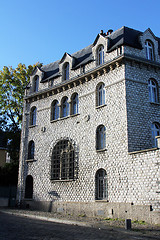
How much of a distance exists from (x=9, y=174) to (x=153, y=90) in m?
18.5

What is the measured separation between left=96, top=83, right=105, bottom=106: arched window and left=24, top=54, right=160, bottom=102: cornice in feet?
2.86

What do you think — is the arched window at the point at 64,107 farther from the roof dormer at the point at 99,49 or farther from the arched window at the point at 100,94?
the roof dormer at the point at 99,49

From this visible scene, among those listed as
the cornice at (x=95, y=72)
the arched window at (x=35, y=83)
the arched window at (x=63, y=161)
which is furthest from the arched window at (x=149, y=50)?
the arched window at (x=35, y=83)

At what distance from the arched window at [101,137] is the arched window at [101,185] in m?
1.64

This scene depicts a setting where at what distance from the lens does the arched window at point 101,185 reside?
678 inches

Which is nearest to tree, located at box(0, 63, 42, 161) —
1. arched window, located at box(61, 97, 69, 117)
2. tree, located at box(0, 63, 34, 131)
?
tree, located at box(0, 63, 34, 131)

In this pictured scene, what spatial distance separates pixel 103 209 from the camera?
1661cm

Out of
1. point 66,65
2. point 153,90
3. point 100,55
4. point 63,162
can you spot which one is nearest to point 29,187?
point 63,162

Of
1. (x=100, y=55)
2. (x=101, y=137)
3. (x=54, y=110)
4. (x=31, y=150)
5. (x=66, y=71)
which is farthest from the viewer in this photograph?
(x=31, y=150)

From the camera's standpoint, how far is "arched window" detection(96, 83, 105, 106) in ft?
62.5

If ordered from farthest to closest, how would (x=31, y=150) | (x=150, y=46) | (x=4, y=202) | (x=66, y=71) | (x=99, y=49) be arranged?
(x=4, y=202)
(x=31, y=150)
(x=66, y=71)
(x=99, y=49)
(x=150, y=46)

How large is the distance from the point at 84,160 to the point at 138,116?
16.2ft

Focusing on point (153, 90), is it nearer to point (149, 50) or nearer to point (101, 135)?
point (149, 50)

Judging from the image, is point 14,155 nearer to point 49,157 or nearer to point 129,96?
point 49,157
